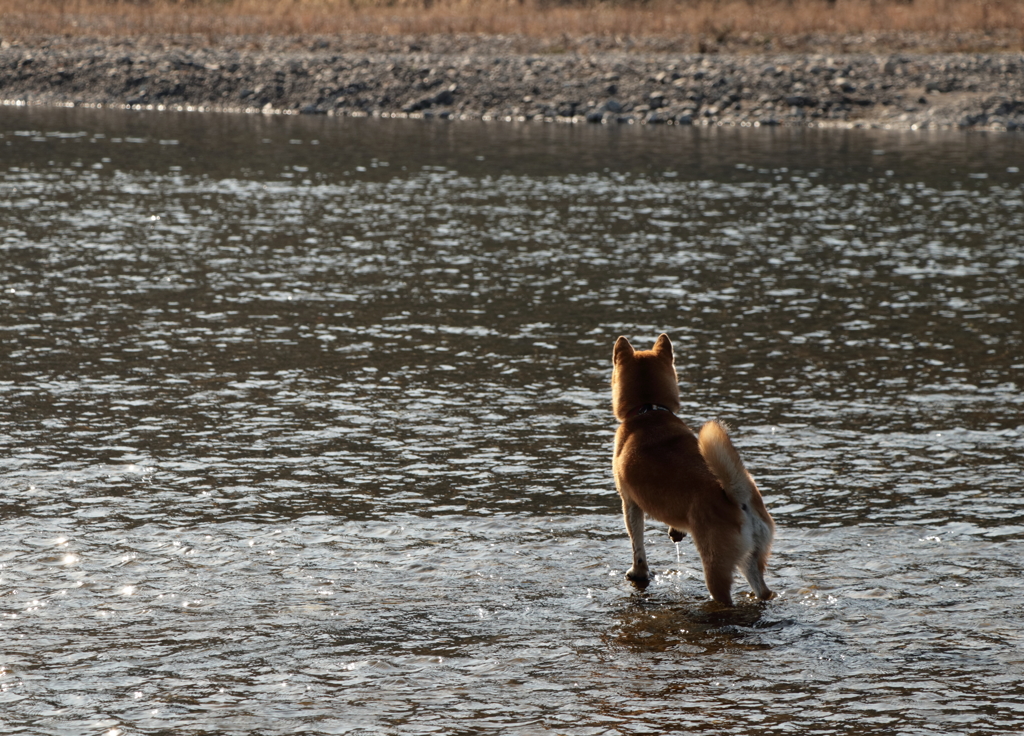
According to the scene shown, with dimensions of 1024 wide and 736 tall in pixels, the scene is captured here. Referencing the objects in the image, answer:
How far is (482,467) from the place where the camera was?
40.9 feet

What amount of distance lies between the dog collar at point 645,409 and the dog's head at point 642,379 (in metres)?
0.02

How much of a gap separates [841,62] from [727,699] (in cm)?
4724

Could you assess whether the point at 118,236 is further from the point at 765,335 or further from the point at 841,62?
the point at 841,62

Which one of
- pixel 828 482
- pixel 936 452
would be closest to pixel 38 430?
pixel 828 482

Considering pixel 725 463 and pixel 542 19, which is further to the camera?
pixel 542 19

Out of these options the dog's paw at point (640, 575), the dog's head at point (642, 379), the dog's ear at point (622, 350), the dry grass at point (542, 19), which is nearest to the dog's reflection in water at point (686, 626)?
the dog's paw at point (640, 575)

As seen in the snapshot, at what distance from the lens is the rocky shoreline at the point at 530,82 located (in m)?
47.4

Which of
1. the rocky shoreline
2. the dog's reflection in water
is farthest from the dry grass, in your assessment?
the dog's reflection in water

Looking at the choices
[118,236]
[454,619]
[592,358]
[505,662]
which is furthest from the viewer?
[118,236]

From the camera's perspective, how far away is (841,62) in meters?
50.9

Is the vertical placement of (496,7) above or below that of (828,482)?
above

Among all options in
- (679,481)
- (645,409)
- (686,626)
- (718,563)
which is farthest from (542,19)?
(718,563)

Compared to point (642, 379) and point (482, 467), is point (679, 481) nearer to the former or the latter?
point (642, 379)

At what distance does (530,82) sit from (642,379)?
42966mm
